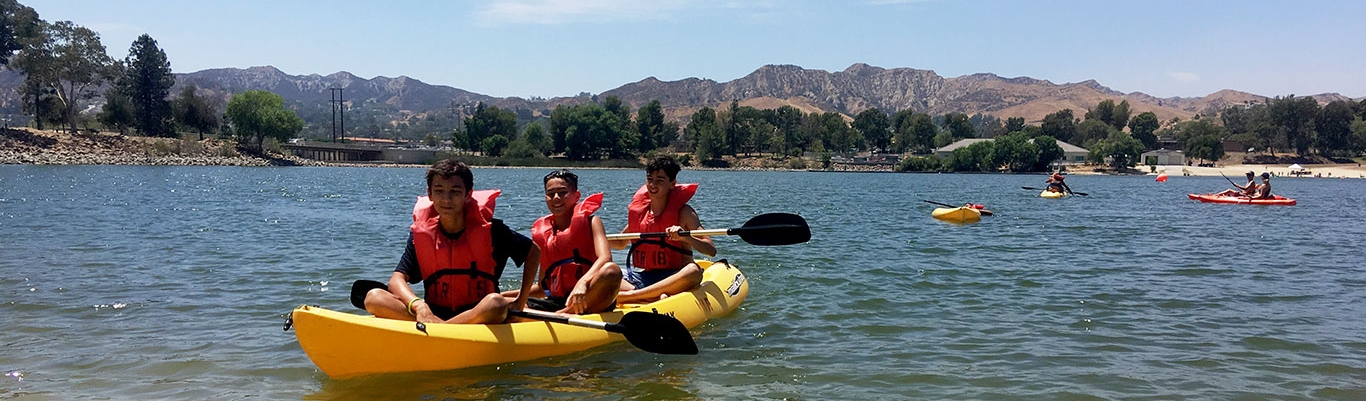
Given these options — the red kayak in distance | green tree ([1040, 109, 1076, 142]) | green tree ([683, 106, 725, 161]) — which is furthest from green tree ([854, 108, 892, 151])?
the red kayak in distance

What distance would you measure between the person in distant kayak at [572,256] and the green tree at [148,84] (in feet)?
306

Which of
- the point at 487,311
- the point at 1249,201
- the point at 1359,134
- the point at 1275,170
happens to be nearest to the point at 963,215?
the point at 1249,201

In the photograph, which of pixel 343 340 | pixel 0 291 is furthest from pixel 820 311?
pixel 0 291

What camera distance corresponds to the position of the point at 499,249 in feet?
20.8

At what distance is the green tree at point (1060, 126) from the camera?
138m

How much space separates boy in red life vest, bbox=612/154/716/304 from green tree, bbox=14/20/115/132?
287ft

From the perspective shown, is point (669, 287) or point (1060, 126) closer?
point (669, 287)

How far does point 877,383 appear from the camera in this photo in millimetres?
6938

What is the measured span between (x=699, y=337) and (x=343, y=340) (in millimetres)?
3158

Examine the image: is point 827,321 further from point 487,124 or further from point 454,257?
point 487,124

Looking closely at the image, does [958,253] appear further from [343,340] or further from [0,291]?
[0,291]

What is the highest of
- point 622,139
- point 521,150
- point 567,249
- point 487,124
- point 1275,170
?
point 487,124

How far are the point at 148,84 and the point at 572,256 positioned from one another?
94096 mm

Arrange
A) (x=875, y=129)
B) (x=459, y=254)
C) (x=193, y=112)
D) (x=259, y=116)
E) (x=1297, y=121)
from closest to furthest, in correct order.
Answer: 1. (x=459, y=254)
2. (x=259, y=116)
3. (x=193, y=112)
4. (x=1297, y=121)
5. (x=875, y=129)
